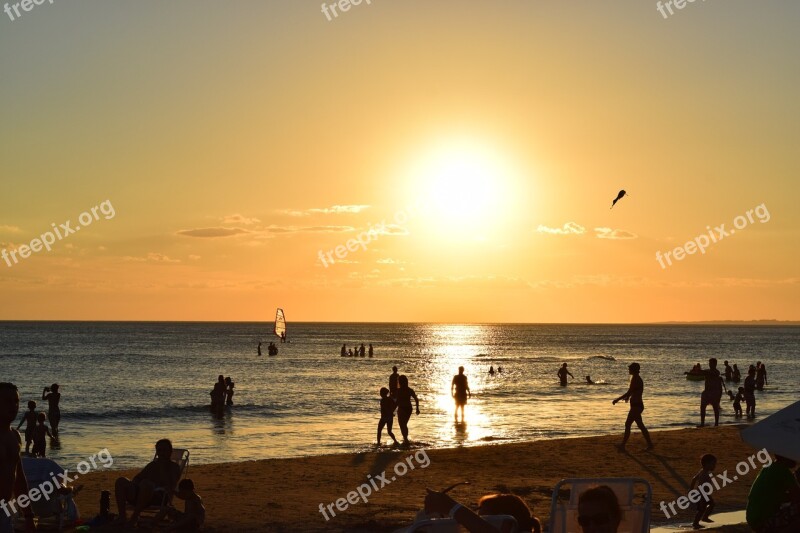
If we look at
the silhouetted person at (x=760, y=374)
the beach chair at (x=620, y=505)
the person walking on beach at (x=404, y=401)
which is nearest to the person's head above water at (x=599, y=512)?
the beach chair at (x=620, y=505)

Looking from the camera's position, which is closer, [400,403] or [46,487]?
[46,487]

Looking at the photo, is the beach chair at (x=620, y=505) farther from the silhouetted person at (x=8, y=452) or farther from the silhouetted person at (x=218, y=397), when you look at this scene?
the silhouetted person at (x=218, y=397)

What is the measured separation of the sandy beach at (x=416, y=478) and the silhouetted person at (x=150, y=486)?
0.80 m

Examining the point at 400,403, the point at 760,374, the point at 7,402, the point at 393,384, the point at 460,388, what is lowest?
the point at 760,374

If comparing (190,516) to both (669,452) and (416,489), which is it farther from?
(669,452)

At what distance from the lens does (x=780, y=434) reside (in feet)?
23.8

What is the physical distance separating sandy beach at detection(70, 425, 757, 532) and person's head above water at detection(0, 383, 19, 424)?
571 centimetres

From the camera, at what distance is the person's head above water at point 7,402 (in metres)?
6.27

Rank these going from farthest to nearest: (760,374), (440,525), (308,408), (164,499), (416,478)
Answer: (760,374) < (308,408) < (416,478) < (164,499) < (440,525)

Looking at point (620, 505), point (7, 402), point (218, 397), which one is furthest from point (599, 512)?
point (218, 397)

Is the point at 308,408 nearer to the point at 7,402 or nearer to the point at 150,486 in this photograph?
the point at 150,486

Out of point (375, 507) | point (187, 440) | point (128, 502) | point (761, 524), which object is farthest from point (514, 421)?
point (761, 524)

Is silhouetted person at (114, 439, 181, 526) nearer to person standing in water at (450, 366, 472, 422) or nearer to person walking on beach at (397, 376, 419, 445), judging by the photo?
person walking on beach at (397, 376, 419, 445)

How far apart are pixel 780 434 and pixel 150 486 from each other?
786 cm
